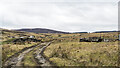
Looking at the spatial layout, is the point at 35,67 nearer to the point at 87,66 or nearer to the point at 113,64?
the point at 87,66

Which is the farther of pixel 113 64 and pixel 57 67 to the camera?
pixel 113 64

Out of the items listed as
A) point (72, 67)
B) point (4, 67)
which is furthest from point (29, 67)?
point (72, 67)

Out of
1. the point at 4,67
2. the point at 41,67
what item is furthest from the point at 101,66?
the point at 4,67

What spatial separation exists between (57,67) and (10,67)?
19.1ft

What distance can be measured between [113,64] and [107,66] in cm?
118

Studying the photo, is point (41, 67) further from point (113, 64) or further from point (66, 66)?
point (113, 64)

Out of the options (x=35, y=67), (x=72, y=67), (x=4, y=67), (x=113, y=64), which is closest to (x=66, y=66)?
(x=72, y=67)

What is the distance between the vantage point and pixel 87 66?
13.9m

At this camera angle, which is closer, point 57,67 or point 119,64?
point 57,67

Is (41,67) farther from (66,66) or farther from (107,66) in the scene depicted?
(107,66)

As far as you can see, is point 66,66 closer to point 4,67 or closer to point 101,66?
point 101,66

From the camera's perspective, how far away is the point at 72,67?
13.7m

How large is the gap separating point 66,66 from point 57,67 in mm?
1206

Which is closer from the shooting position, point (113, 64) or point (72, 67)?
point (72, 67)
